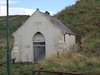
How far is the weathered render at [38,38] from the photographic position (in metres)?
24.4

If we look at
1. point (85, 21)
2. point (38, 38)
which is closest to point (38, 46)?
point (38, 38)

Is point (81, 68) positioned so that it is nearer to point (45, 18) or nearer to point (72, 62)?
point (72, 62)

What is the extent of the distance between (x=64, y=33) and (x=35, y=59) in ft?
14.0

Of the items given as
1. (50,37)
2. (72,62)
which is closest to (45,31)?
(50,37)

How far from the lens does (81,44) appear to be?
2861 cm

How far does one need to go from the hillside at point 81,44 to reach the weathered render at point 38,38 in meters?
2.04

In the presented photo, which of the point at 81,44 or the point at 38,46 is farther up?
the point at 81,44

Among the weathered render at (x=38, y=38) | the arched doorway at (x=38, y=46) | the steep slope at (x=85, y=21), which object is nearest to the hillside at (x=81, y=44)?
the steep slope at (x=85, y=21)

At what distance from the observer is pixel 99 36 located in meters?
30.1

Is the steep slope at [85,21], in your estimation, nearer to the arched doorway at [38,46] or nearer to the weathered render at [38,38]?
the weathered render at [38,38]

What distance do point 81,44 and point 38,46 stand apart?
6.03 metres

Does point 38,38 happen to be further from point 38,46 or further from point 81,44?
point 81,44

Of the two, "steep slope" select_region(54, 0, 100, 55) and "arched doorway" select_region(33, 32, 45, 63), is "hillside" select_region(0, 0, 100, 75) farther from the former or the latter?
"arched doorway" select_region(33, 32, 45, 63)

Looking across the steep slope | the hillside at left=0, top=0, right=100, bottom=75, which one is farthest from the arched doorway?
the steep slope
